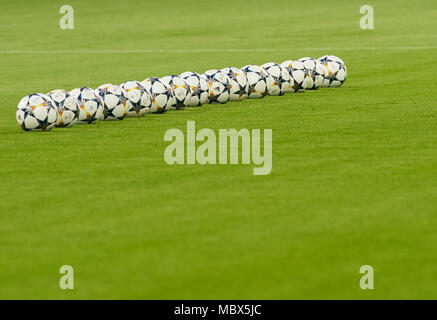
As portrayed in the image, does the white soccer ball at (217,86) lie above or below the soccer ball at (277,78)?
below

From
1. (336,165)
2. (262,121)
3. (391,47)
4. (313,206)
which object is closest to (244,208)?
(313,206)

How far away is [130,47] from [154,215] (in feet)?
95.6

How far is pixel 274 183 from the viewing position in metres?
14.4

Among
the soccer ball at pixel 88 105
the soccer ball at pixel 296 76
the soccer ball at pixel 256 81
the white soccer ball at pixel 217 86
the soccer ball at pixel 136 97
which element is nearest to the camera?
the soccer ball at pixel 88 105

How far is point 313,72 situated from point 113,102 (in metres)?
6.76

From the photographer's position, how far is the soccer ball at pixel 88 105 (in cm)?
2052

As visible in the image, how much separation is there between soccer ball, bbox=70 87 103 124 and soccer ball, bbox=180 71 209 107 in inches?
108

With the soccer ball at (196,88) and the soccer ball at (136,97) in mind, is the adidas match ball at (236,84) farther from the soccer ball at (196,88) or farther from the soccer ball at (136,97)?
the soccer ball at (136,97)

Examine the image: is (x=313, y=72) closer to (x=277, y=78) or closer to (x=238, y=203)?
(x=277, y=78)

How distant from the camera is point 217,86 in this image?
2339cm

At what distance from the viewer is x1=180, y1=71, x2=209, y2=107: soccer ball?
22.9 metres

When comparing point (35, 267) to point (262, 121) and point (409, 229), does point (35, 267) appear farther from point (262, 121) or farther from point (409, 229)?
point (262, 121)

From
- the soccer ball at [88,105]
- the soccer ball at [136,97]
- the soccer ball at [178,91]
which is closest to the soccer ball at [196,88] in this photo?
the soccer ball at [178,91]

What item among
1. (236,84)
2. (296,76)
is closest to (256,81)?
(236,84)
